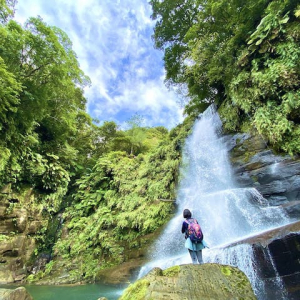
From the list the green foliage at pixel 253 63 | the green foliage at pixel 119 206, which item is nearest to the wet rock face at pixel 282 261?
the green foliage at pixel 253 63

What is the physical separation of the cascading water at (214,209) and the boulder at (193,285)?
247 centimetres

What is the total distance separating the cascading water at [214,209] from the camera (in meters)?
5.00

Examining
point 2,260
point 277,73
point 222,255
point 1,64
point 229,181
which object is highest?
point 1,64

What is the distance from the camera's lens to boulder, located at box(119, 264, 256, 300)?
7.00 feet

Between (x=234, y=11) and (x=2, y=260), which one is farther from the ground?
(x=234, y=11)

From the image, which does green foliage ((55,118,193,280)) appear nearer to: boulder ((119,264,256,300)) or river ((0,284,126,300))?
river ((0,284,126,300))

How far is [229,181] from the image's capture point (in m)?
8.34

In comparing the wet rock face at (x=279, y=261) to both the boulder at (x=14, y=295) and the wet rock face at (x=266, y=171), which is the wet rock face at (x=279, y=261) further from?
the boulder at (x=14, y=295)

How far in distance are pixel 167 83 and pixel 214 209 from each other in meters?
9.97

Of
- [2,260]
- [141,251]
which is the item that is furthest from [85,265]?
[2,260]

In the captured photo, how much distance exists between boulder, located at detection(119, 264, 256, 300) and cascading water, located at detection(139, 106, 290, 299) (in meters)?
2.47

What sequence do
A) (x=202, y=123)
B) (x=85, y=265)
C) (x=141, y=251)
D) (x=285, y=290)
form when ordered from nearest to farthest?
(x=285, y=290) < (x=141, y=251) < (x=85, y=265) < (x=202, y=123)

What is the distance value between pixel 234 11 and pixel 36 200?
46.1 ft

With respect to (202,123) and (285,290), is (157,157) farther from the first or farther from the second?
(285,290)
